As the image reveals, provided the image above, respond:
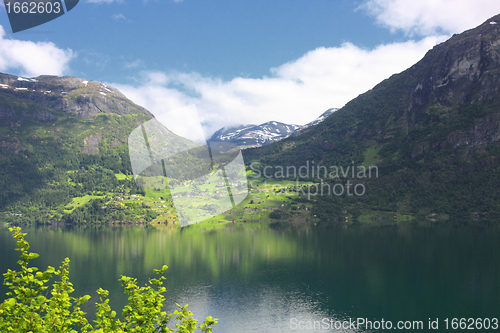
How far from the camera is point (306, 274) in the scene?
6047 cm

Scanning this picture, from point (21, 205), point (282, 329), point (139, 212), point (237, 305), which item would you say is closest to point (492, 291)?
point (282, 329)

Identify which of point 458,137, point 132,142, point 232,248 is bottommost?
point 232,248

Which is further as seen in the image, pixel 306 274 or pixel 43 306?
pixel 306 274

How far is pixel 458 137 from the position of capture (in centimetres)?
18612

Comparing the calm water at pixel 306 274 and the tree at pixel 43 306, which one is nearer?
the tree at pixel 43 306

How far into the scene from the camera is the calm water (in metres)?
41.4

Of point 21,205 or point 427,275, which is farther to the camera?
point 21,205

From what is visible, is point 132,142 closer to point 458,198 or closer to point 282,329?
point 282,329

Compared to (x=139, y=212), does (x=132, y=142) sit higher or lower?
higher

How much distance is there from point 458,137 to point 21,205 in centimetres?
26006

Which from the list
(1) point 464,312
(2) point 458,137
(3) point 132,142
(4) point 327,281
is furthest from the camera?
(2) point 458,137

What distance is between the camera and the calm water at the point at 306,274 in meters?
41.4

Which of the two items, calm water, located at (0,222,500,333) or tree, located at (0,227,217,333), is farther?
calm water, located at (0,222,500,333)

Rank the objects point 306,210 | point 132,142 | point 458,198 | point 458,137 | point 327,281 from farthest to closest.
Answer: point 458,137
point 306,210
point 458,198
point 327,281
point 132,142
